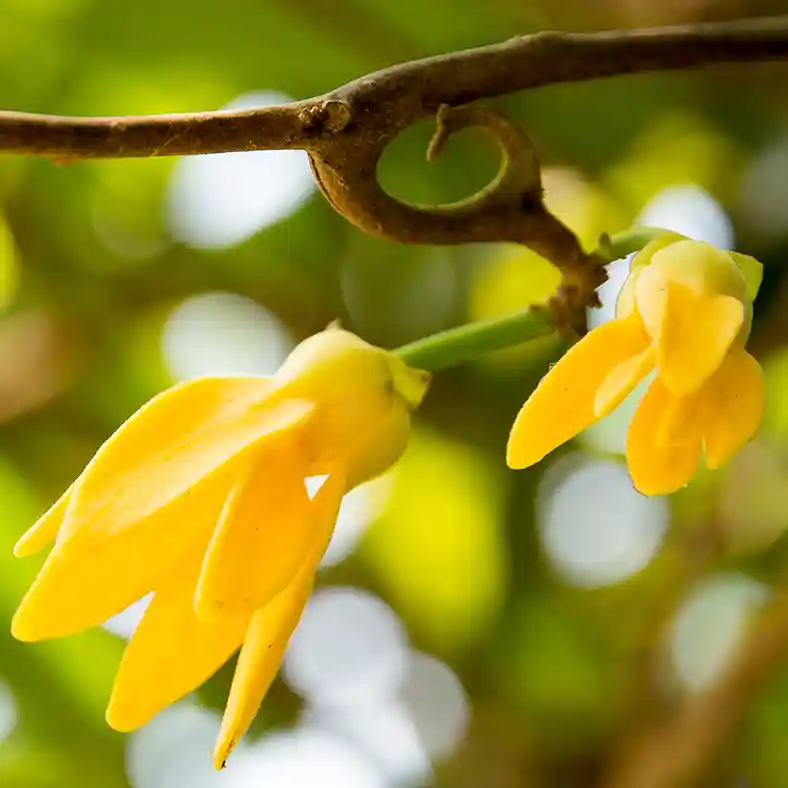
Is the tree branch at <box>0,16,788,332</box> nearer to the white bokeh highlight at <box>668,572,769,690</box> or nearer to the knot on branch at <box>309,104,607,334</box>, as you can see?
the knot on branch at <box>309,104,607,334</box>

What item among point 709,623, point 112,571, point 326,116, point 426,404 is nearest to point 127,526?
point 112,571

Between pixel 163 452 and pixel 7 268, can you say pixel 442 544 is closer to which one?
pixel 7 268

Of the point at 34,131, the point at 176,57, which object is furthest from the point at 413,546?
the point at 34,131

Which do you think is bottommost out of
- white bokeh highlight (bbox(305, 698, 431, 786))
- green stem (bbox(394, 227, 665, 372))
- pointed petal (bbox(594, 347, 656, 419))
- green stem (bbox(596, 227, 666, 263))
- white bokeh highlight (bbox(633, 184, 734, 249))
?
white bokeh highlight (bbox(305, 698, 431, 786))

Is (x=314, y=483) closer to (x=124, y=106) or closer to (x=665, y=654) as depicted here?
(x=124, y=106)

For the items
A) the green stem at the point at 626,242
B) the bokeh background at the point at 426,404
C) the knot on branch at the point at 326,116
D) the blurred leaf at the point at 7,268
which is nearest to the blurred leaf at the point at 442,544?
the bokeh background at the point at 426,404

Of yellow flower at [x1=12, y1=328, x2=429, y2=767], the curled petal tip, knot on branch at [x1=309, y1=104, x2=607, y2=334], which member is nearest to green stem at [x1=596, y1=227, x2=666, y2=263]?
knot on branch at [x1=309, y1=104, x2=607, y2=334]
